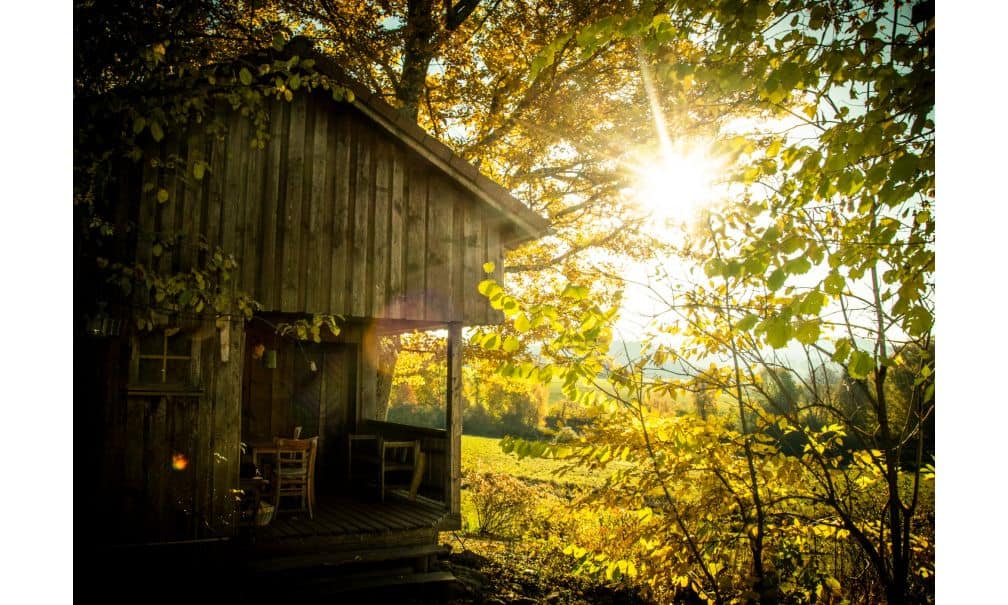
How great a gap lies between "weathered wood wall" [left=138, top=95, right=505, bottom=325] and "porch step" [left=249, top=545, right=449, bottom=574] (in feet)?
9.11

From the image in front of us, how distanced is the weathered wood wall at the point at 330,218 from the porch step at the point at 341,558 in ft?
9.11

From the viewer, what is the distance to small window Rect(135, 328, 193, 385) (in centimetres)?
639

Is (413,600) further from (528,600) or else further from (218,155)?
(218,155)

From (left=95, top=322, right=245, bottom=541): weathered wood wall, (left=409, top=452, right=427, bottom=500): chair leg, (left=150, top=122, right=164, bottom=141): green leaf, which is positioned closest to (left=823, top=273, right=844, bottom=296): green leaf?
(left=150, top=122, right=164, bottom=141): green leaf

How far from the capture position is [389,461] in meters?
8.90

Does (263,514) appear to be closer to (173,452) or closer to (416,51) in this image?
(173,452)

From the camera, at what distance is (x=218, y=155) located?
686 centimetres

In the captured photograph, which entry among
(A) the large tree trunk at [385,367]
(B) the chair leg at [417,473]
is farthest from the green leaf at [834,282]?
(A) the large tree trunk at [385,367]

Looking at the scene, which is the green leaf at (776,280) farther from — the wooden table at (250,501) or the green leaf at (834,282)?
the wooden table at (250,501)

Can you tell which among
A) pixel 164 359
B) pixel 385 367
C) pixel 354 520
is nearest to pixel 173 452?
pixel 164 359

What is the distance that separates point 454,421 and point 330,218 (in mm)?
2966

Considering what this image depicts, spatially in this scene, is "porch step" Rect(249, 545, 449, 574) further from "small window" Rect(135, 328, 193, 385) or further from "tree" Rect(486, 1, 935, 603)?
"tree" Rect(486, 1, 935, 603)

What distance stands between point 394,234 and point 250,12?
6.89m

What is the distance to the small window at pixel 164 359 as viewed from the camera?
6.39 m
